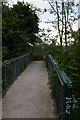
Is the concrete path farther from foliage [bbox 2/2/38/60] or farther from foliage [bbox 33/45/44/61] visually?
foliage [bbox 33/45/44/61]

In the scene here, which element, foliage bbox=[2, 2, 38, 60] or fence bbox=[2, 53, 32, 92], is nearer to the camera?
fence bbox=[2, 53, 32, 92]

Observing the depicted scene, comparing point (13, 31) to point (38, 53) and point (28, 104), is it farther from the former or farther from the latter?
point (38, 53)

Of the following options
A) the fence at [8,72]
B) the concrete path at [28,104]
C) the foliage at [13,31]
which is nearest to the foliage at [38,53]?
the foliage at [13,31]

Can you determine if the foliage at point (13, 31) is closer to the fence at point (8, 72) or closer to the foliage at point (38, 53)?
the fence at point (8, 72)

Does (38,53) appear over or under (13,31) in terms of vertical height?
under

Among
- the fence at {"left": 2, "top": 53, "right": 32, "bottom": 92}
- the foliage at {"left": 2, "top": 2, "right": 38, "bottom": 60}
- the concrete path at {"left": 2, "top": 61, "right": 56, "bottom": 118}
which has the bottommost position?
the concrete path at {"left": 2, "top": 61, "right": 56, "bottom": 118}

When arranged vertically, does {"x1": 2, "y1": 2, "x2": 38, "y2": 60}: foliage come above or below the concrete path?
above

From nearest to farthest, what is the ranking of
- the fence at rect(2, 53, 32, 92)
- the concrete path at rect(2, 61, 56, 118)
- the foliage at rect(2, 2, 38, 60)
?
the concrete path at rect(2, 61, 56, 118) < the fence at rect(2, 53, 32, 92) < the foliage at rect(2, 2, 38, 60)

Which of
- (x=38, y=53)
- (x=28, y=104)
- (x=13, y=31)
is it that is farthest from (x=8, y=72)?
(x=38, y=53)

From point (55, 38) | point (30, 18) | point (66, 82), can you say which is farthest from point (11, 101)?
point (30, 18)

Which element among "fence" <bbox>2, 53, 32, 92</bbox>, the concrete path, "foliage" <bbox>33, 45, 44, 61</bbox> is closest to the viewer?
the concrete path

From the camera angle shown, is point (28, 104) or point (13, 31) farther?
point (13, 31)

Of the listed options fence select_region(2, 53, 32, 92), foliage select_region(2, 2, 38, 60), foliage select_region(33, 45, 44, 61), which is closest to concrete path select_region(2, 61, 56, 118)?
fence select_region(2, 53, 32, 92)

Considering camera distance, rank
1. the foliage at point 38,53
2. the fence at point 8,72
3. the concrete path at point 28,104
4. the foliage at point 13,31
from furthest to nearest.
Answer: the foliage at point 38,53, the foliage at point 13,31, the fence at point 8,72, the concrete path at point 28,104
